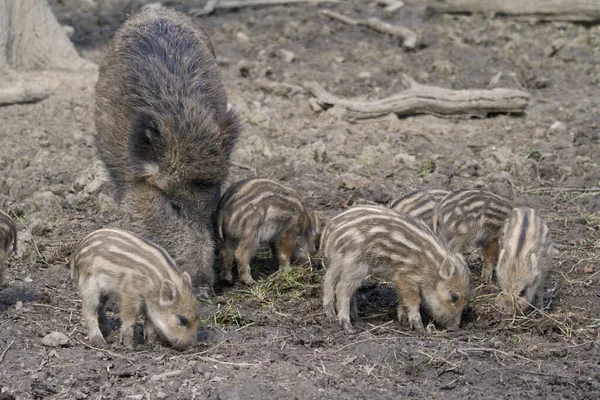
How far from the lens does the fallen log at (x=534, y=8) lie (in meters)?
13.8

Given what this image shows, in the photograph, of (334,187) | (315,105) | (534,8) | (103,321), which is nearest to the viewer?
(103,321)

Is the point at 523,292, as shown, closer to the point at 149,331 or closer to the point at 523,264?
the point at 523,264

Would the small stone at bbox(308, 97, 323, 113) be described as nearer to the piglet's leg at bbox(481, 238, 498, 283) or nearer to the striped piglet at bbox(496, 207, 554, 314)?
the piglet's leg at bbox(481, 238, 498, 283)

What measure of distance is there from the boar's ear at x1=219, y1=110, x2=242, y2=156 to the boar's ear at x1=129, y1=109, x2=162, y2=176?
0.43 metres

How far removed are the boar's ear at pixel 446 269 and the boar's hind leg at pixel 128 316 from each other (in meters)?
1.82

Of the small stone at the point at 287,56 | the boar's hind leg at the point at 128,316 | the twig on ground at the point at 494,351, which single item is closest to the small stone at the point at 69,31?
the small stone at the point at 287,56

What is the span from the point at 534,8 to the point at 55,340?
10484 mm

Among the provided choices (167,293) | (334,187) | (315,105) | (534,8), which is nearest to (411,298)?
(167,293)

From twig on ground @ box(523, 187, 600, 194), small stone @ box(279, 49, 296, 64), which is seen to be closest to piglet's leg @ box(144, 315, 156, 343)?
twig on ground @ box(523, 187, 600, 194)

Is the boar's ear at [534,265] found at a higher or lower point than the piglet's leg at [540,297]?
higher

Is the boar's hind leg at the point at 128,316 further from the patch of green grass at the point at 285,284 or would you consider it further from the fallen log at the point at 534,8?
the fallen log at the point at 534,8

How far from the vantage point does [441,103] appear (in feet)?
33.1

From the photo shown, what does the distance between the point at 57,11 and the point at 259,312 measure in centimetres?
907

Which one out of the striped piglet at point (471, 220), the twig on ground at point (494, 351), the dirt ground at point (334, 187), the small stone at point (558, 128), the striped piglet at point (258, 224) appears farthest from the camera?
the small stone at point (558, 128)
